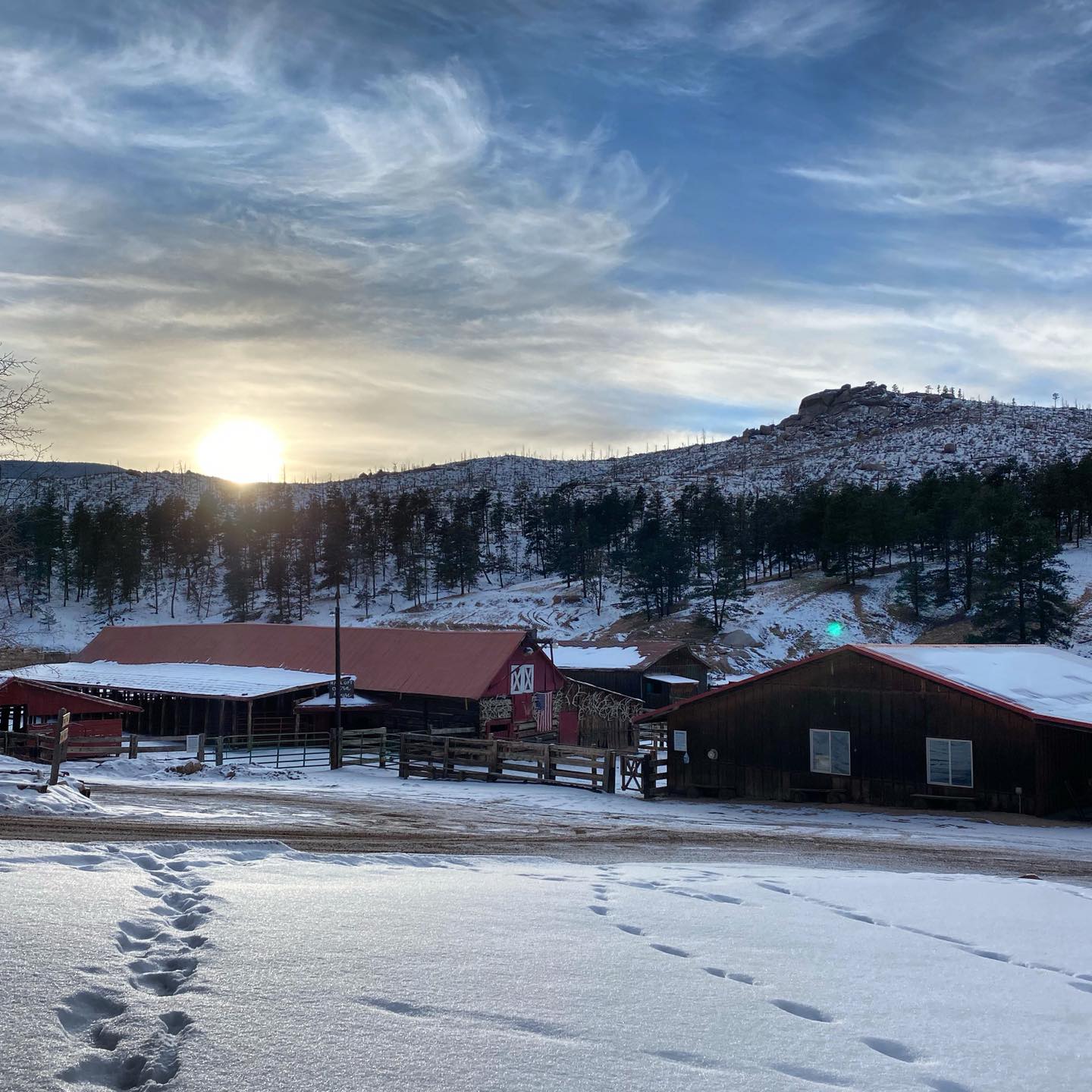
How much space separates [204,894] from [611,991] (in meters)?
3.95

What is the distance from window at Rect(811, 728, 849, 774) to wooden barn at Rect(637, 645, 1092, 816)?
3cm

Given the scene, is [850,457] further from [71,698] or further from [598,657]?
[71,698]

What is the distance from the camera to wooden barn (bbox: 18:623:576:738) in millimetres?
39719

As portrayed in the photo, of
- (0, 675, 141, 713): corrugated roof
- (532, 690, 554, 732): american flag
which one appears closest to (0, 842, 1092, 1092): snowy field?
(0, 675, 141, 713): corrugated roof

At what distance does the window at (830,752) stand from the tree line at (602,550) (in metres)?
34.4

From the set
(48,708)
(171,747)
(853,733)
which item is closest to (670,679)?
(853,733)

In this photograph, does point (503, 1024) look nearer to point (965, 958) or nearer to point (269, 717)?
point (965, 958)

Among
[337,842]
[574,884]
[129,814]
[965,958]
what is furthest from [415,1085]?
[129,814]

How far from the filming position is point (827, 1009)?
17.5ft

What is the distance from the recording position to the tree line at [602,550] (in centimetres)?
7362

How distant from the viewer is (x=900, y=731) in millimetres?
23469

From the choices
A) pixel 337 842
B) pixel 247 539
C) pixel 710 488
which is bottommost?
pixel 337 842

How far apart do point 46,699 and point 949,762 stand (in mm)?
31031

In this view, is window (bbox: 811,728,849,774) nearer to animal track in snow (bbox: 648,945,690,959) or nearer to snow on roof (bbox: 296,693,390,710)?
animal track in snow (bbox: 648,945,690,959)
